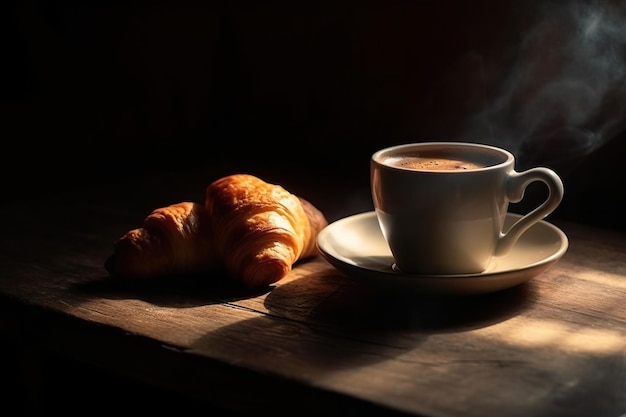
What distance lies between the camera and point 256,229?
40.7 inches

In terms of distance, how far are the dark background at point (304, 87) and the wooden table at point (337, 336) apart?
23 centimetres

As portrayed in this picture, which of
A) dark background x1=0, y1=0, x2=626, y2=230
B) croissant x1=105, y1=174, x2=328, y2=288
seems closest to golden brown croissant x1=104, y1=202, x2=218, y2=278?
croissant x1=105, y1=174, x2=328, y2=288

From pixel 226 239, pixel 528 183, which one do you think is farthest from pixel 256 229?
pixel 528 183

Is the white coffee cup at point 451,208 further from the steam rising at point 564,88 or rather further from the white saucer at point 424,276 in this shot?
the steam rising at point 564,88

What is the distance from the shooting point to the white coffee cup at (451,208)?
3.10 ft

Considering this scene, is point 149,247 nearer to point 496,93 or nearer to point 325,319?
point 325,319

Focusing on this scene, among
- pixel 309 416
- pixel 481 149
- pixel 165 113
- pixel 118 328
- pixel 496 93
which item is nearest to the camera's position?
pixel 309 416

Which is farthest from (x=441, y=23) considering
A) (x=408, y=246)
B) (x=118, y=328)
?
(x=118, y=328)

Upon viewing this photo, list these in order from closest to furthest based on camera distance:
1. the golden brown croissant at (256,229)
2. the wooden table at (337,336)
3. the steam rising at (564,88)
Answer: the wooden table at (337,336) → the golden brown croissant at (256,229) → the steam rising at (564,88)

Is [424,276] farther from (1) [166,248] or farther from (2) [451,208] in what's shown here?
(1) [166,248]

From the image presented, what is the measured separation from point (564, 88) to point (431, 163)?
→ 0.40m

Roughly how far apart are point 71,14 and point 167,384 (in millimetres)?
884

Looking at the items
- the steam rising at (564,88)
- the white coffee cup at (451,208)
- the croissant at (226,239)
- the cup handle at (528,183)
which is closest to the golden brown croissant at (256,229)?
the croissant at (226,239)

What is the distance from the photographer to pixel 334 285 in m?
1.05
